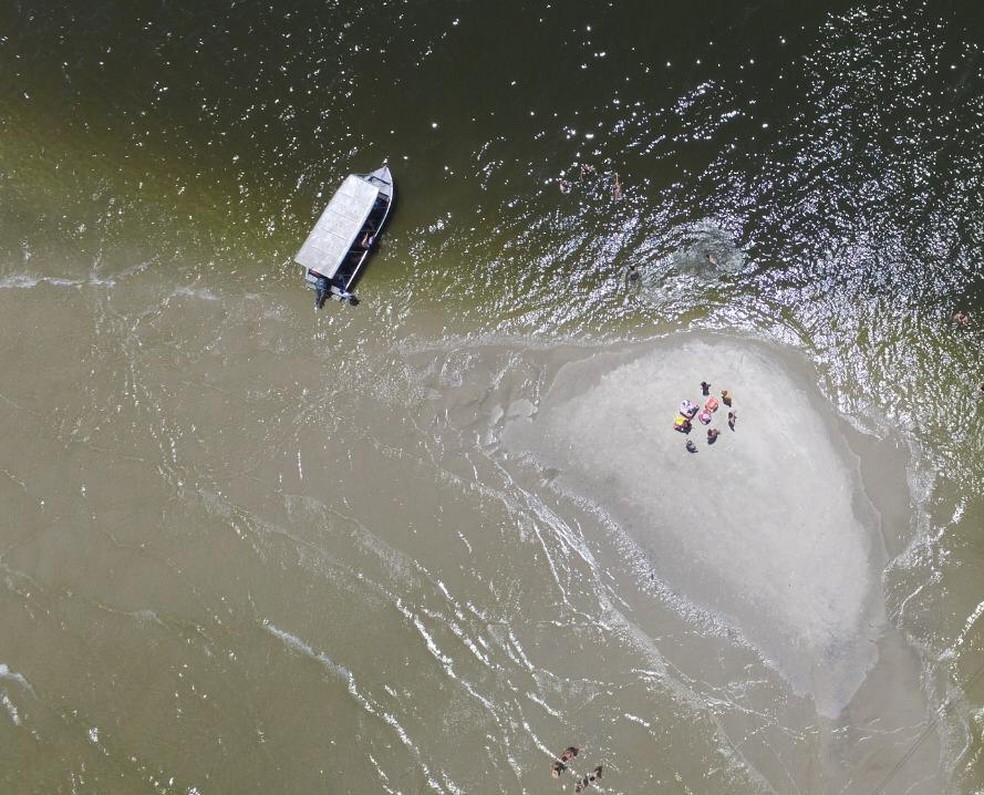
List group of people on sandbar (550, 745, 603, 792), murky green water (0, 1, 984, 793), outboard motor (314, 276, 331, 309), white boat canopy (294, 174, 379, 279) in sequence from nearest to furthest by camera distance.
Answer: group of people on sandbar (550, 745, 603, 792)
murky green water (0, 1, 984, 793)
white boat canopy (294, 174, 379, 279)
outboard motor (314, 276, 331, 309)

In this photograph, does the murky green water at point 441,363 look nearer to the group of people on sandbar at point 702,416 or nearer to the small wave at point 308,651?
the small wave at point 308,651

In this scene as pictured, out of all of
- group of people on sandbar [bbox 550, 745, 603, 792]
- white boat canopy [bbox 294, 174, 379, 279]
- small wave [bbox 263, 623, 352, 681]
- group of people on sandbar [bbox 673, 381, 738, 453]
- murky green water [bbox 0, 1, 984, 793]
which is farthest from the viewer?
white boat canopy [bbox 294, 174, 379, 279]

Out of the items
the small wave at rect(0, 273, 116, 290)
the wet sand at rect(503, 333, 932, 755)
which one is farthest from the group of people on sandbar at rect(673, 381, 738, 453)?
the small wave at rect(0, 273, 116, 290)

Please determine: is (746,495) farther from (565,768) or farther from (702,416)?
(565,768)

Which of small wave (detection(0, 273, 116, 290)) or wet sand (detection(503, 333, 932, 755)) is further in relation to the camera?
small wave (detection(0, 273, 116, 290))

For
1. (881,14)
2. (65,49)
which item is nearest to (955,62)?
(881,14)

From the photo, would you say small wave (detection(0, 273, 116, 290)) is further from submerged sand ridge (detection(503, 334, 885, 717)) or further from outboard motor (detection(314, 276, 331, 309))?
submerged sand ridge (detection(503, 334, 885, 717))

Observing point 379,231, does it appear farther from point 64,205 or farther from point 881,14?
point 881,14
